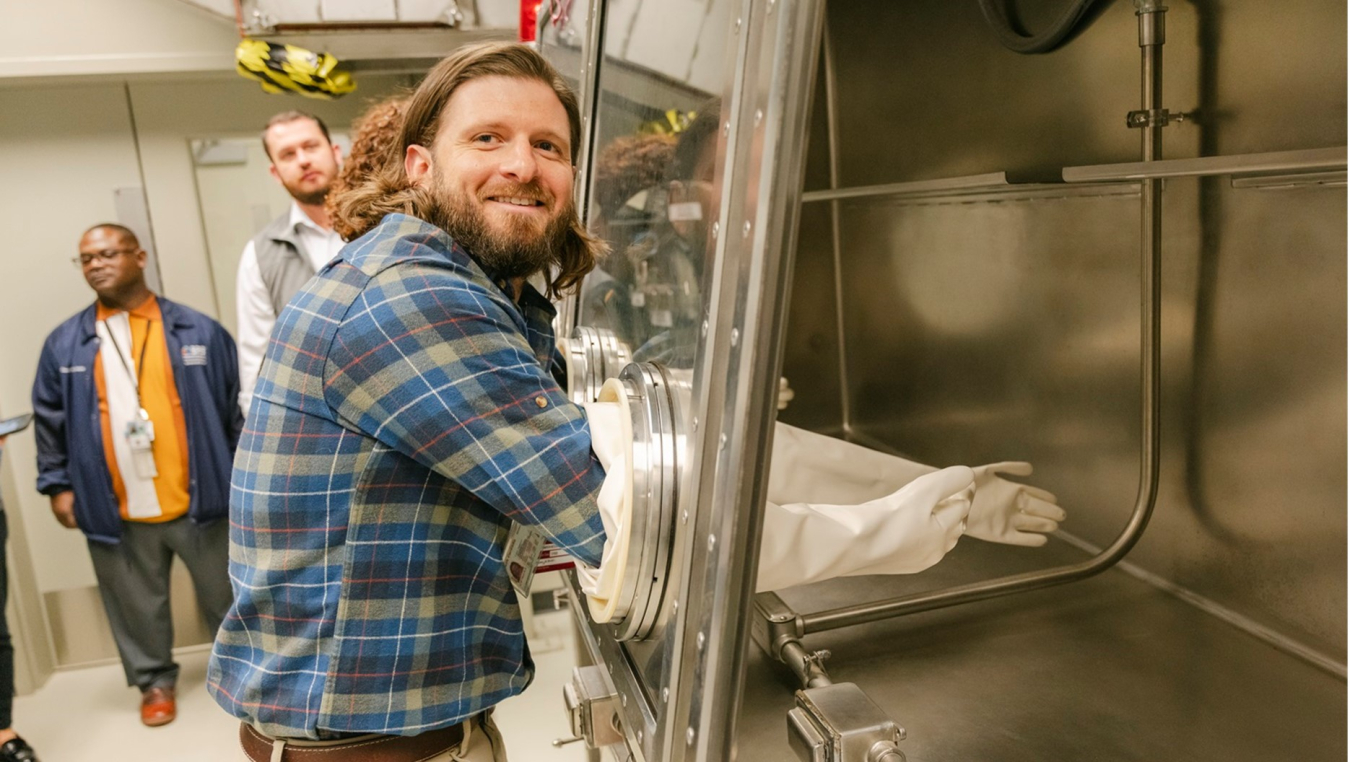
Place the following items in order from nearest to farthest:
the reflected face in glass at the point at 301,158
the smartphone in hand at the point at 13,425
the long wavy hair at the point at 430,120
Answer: the long wavy hair at the point at 430,120 → the smartphone in hand at the point at 13,425 → the reflected face in glass at the point at 301,158

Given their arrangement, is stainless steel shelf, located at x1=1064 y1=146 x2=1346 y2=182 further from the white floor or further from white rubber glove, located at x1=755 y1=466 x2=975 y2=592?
the white floor

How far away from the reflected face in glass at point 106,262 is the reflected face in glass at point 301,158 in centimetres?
60

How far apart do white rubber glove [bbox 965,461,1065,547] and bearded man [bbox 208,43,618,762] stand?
1.71ft

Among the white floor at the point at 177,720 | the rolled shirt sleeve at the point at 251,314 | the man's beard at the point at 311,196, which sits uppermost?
the man's beard at the point at 311,196

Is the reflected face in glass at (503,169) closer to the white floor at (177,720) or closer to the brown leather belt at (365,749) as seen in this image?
the brown leather belt at (365,749)

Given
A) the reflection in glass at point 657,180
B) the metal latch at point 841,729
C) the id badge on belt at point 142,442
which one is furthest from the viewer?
the id badge on belt at point 142,442

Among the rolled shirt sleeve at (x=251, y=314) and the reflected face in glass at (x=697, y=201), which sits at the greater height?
the reflected face in glass at (x=697, y=201)

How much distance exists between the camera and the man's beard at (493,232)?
1.06m

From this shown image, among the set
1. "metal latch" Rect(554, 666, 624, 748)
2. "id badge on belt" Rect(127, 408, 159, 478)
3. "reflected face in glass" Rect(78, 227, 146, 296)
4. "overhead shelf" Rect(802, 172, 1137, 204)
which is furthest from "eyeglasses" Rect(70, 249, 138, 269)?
"metal latch" Rect(554, 666, 624, 748)

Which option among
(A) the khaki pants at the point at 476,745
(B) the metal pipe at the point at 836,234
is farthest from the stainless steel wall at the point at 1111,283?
(A) the khaki pants at the point at 476,745

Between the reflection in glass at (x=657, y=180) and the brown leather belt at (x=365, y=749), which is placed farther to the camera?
the brown leather belt at (x=365, y=749)

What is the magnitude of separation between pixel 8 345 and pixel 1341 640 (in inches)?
138

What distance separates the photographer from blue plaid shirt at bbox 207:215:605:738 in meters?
0.88

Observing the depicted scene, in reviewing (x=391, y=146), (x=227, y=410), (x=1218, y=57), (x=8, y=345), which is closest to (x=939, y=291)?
(x=1218, y=57)
